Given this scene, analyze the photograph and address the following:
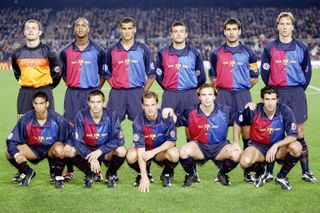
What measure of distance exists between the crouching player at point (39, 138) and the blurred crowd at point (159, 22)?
25.0 metres

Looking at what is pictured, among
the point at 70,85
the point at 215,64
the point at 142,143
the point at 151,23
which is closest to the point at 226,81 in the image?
the point at 215,64

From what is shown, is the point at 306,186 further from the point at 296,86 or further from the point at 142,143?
the point at 142,143

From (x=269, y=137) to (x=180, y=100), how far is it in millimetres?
1183

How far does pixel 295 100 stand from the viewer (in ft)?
17.9

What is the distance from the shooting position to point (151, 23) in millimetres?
33844

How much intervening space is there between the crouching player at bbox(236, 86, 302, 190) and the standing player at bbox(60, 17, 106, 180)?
1.82 m

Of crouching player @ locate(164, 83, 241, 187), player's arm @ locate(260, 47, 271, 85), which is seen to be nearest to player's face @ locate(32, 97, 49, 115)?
crouching player @ locate(164, 83, 241, 187)

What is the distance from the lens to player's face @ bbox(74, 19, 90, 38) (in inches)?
223

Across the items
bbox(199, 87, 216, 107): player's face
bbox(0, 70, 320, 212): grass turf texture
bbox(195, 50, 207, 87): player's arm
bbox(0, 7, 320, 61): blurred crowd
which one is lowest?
bbox(0, 70, 320, 212): grass turf texture

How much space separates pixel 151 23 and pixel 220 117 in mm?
29104

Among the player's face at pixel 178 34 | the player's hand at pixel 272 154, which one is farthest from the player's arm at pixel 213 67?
the player's hand at pixel 272 154

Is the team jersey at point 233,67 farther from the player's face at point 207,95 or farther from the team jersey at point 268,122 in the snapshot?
the player's face at point 207,95

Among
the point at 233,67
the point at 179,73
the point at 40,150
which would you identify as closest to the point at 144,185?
the point at 40,150

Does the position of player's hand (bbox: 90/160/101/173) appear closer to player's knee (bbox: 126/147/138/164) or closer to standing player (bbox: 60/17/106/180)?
player's knee (bbox: 126/147/138/164)
